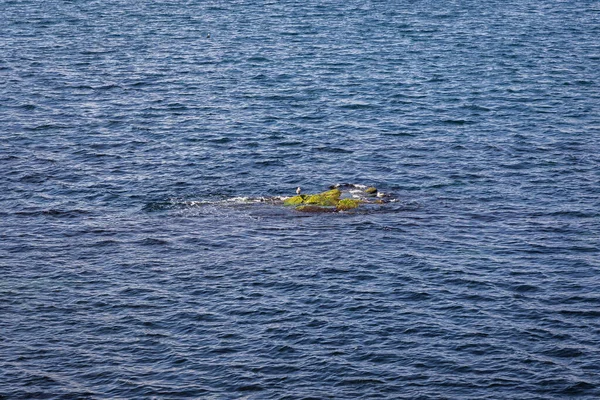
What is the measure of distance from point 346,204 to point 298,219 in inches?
170

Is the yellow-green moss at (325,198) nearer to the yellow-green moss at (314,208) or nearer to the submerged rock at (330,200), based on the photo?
the submerged rock at (330,200)

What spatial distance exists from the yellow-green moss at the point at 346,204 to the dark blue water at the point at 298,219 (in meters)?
1.27

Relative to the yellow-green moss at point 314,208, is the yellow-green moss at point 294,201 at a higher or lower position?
higher

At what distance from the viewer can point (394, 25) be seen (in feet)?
481

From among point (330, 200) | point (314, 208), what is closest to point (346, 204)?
point (330, 200)

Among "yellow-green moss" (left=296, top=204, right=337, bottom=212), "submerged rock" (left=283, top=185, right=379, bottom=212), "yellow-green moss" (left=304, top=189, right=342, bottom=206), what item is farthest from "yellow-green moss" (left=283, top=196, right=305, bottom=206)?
"yellow-green moss" (left=296, top=204, right=337, bottom=212)

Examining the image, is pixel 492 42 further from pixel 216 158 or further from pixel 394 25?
pixel 216 158

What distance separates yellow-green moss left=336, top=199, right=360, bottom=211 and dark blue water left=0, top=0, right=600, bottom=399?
127 cm

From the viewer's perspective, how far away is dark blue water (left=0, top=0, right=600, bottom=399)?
5816cm

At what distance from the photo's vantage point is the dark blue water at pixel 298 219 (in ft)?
191

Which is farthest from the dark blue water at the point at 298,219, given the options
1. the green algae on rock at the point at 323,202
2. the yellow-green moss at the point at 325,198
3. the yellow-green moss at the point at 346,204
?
the yellow-green moss at the point at 325,198

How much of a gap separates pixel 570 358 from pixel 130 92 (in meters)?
68.4

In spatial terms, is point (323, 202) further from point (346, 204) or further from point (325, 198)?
point (346, 204)

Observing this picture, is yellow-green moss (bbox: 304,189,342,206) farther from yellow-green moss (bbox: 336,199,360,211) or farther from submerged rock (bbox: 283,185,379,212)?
yellow-green moss (bbox: 336,199,360,211)
